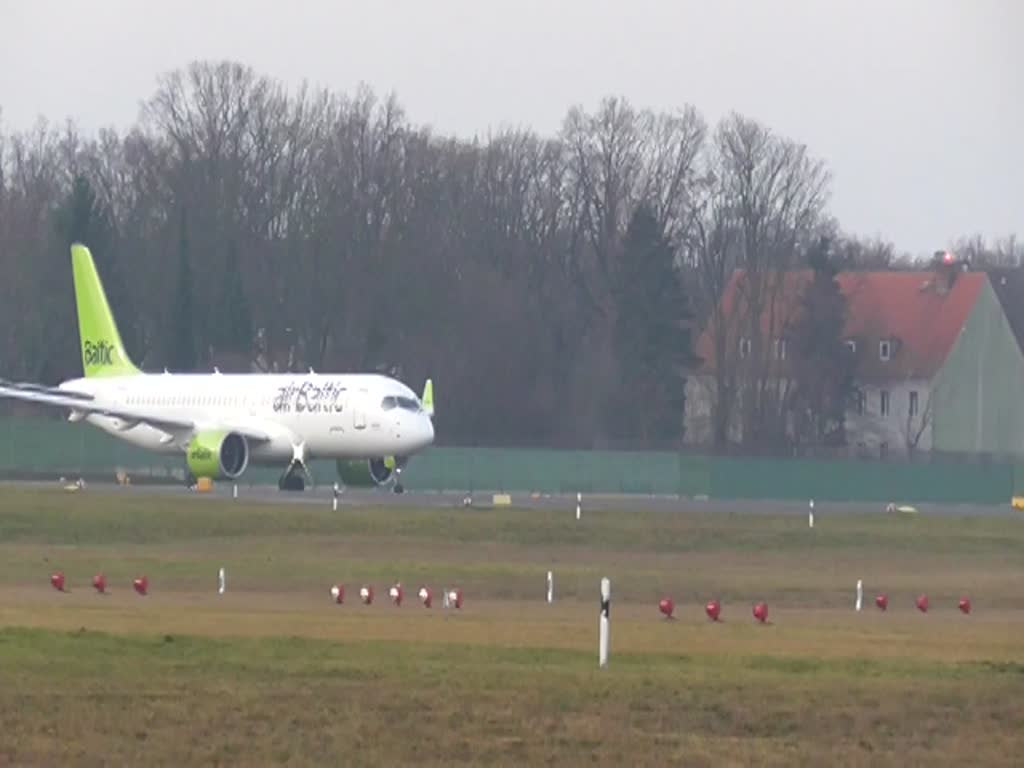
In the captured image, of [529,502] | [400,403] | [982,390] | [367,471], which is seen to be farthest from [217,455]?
[982,390]

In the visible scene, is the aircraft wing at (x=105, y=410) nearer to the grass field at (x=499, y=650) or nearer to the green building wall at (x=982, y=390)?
the grass field at (x=499, y=650)

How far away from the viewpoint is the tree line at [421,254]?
101 meters

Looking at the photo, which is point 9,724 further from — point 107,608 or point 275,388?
point 275,388

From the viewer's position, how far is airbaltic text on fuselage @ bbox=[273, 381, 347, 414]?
68.3 meters

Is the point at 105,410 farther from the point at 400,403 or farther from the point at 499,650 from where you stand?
the point at 499,650

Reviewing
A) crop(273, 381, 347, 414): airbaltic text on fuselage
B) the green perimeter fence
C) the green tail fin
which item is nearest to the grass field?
crop(273, 381, 347, 414): airbaltic text on fuselage

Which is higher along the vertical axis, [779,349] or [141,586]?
[779,349]

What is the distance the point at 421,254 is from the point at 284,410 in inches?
1534

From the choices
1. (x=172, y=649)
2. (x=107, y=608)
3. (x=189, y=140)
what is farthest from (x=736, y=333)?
(x=172, y=649)

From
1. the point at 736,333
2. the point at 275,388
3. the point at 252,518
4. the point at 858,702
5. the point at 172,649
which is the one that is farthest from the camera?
the point at 736,333

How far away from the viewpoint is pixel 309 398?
2721 inches

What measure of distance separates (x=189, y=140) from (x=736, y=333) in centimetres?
2756

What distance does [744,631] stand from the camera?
31688 mm

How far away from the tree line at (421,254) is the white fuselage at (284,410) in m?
24.4
